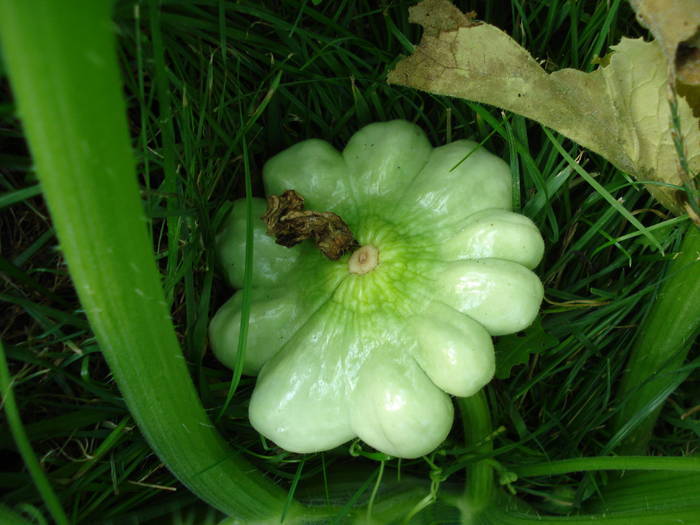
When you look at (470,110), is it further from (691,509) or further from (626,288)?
(691,509)

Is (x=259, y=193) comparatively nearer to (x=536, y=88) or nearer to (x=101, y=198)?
(x=536, y=88)

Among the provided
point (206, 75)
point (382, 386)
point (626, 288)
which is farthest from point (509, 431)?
point (206, 75)

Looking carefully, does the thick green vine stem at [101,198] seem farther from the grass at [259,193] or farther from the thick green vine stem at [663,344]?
the thick green vine stem at [663,344]

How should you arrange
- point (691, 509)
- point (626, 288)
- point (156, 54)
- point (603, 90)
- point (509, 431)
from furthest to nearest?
1. point (509, 431)
2. point (626, 288)
3. point (603, 90)
4. point (691, 509)
5. point (156, 54)

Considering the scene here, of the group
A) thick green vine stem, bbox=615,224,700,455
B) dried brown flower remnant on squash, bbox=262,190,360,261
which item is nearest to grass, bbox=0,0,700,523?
thick green vine stem, bbox=615,224,700,455

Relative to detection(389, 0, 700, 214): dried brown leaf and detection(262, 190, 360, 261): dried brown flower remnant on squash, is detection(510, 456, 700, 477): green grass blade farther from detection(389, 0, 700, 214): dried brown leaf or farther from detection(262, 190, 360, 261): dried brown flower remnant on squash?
detection(262, 190, 360, 261): dried brown flower remnant on squash

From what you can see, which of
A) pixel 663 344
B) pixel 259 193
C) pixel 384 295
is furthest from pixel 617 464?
pixel 259 193

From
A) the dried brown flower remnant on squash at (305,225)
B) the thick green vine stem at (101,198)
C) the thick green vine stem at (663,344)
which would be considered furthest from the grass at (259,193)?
the thick green vine stem at (101,198)
